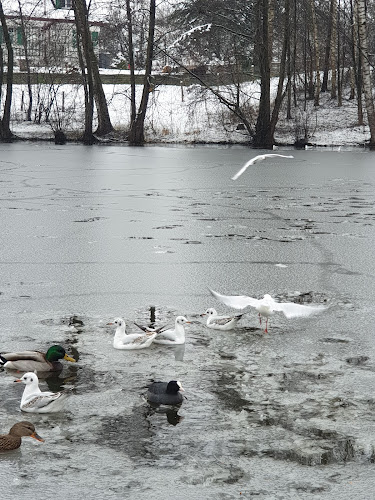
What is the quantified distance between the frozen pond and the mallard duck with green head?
3.7 inches

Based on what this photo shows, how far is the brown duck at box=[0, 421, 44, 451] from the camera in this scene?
4352 millimetres

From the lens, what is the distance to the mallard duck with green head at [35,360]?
563 centimetres

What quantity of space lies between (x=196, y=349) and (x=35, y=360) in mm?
1321

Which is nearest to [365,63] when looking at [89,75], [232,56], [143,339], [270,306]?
[232,56]

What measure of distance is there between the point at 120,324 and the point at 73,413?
1.40 meters

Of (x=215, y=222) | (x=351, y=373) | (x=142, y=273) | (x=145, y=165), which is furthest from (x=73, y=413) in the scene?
(x=145, y=165)

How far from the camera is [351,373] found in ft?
18.6

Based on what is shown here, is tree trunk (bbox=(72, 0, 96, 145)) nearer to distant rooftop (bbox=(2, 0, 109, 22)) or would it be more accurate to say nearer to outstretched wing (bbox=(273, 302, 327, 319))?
distant rooftop (bbox=(2, 0, 109, 22))

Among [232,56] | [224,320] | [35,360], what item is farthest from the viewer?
[232,56]

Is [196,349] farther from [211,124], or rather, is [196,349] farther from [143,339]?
[211,124]

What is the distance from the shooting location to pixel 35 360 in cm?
565

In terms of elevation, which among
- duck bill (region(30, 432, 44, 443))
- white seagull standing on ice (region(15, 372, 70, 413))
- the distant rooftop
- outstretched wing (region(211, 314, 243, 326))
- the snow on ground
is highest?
the distant rooftop

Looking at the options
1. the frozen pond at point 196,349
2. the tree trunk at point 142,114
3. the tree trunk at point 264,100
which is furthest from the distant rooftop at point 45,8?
the frozen pond at point 196,349

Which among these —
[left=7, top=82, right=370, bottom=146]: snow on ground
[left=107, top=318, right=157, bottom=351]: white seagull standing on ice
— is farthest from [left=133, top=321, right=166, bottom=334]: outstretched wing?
[left=7, top=82, right=370, bottom=146]: snow on ground
